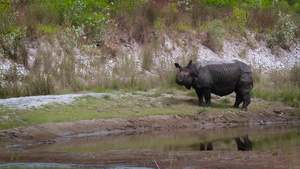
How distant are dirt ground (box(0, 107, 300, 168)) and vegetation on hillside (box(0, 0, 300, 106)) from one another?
2957 millimetres

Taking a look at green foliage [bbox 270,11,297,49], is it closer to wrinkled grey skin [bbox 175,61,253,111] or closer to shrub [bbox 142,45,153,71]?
shrub [bbox 142,45,153,71]

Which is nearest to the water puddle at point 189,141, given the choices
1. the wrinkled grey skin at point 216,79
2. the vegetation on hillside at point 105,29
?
the wrinkled grey skin at point 216,79

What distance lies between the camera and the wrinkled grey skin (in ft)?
54.0

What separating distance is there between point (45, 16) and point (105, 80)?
6.00m

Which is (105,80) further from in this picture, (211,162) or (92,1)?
(211,162)

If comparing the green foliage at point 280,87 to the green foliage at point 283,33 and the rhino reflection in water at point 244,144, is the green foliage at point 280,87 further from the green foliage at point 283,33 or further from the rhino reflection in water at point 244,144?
the rhino reflection in water at point 244,144

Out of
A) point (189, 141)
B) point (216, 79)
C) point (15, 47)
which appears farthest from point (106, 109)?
point (15, 47)

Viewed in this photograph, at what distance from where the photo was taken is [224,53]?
25.3 m

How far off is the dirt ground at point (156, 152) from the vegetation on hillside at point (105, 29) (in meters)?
2.96

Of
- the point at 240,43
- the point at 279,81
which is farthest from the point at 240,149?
the point at 240,43

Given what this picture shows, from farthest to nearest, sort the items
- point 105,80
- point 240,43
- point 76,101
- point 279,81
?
1. point 240,43
2. point 279,81
3. point 105,80
4. point 76,101

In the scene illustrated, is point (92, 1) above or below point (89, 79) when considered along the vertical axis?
above

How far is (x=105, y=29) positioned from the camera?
76.8 feet

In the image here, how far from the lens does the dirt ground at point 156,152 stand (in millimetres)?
8781
